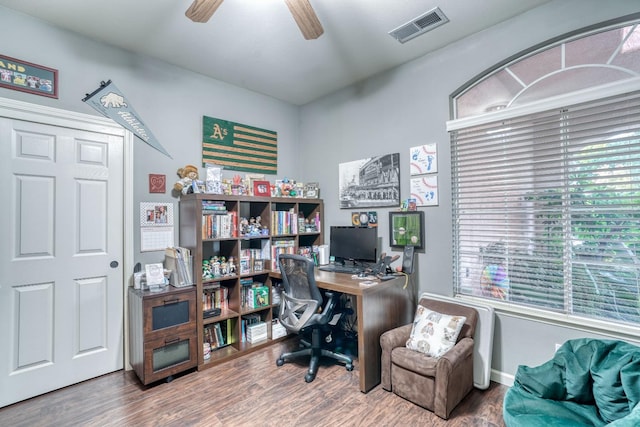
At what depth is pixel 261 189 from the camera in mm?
3248

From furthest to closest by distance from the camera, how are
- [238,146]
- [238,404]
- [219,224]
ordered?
[238,146] < [219,224] < [238,404]

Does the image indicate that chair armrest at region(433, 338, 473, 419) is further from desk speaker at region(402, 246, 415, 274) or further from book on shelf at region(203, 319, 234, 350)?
book on shelf at region(203, 319, 234, 350)

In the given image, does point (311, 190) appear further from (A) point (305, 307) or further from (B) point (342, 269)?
(A) point (305, 307)

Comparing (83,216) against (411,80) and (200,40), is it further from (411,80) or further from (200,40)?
(411,80)

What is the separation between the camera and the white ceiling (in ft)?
7.00

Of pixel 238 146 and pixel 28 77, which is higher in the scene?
pixel 28 77

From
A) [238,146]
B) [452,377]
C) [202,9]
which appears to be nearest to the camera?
[202,9]

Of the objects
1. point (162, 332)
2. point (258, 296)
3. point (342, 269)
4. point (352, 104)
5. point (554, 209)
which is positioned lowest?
point (162, 332)

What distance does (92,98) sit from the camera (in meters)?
2.52

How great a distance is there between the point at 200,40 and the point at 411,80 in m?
1.93

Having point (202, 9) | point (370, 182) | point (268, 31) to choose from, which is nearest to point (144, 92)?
point (268, 31)

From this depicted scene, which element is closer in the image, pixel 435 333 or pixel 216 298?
pixel 435 333

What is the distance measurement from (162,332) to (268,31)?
2.56 meters

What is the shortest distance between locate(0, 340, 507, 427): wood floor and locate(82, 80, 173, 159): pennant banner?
2095mm
